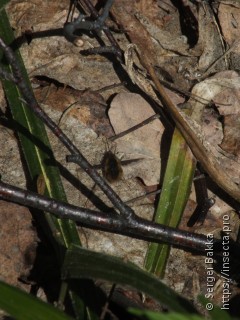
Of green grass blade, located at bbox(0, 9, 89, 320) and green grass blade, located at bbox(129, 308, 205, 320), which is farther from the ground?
green grass blade, located at bbox(0, 9, 89, 320)

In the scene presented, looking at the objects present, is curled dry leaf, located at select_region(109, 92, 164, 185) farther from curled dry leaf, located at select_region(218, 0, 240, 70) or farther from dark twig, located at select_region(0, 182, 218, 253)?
curled dry leaf, located at select_region(218, 0, 240, 70)

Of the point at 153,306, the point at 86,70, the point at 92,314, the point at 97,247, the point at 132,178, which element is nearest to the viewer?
the point at 92,314

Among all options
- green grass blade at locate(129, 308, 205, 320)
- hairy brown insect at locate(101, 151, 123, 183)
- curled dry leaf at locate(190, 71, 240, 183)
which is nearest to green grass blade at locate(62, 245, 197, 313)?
green grass blade at locate(129, 308, 205, 320)

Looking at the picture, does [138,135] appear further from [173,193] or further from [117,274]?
[117,274]

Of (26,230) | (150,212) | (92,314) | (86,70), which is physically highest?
(86,70)

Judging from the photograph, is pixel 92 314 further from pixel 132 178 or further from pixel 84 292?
pixel 132 178

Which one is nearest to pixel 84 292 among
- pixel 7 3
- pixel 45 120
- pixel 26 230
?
pixel 26 230

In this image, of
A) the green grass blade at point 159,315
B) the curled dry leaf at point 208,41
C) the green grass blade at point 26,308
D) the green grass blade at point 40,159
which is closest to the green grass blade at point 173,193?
the green grass blade at point 40,159

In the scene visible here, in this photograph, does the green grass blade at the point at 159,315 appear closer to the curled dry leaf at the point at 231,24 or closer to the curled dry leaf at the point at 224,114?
the curled dry leaf at the point at 224,114
